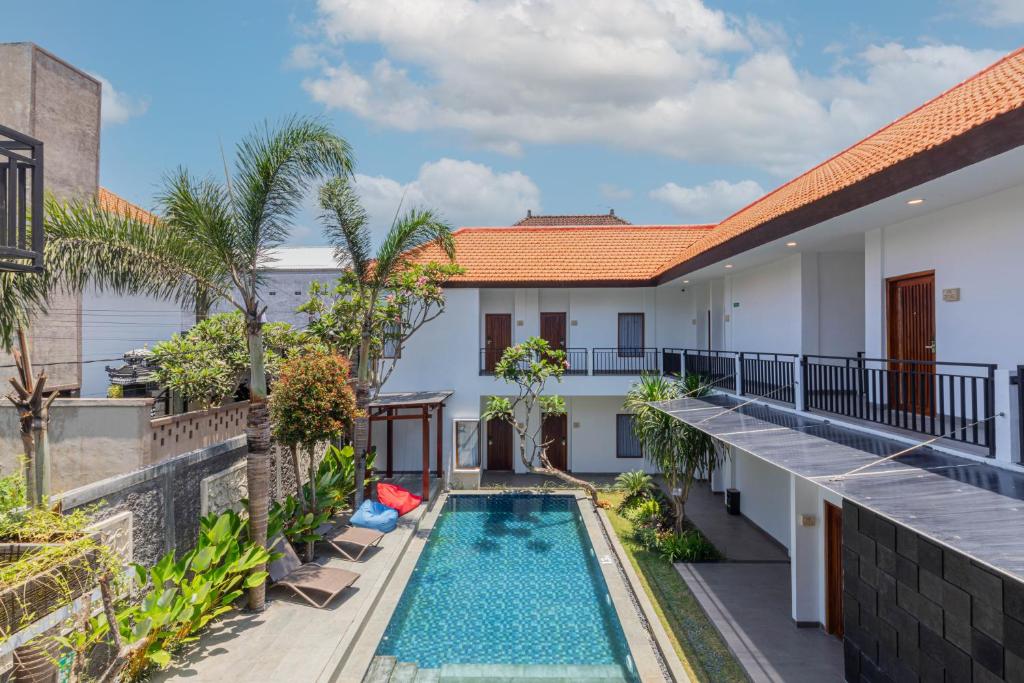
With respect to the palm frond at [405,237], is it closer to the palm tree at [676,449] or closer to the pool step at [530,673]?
the palm tree at [676,449]

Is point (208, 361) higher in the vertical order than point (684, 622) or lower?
higher

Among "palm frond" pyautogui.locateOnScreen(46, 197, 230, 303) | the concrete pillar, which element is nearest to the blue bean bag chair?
"palm frond" pyautogui.locateOnScreen(46, 197, 230, 303)

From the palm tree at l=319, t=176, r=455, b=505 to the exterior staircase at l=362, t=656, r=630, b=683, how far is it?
6845mm

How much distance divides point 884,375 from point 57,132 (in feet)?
65.2

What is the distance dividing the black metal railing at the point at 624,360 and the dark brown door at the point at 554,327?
1.44 m

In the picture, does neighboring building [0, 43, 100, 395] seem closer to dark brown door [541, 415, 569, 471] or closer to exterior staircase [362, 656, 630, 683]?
exterior staircase [362, 656, 630, 683]

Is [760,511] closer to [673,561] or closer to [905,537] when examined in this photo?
[673,561]

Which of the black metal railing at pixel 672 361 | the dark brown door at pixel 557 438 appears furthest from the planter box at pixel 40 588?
the dark brown door at pixel 557 438

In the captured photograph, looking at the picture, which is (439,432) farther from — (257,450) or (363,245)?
(257,450)

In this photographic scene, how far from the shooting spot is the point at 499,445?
2169 cm

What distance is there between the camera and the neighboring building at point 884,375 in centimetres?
591

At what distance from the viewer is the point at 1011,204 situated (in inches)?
302

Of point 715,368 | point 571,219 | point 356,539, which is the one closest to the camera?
point 356,539

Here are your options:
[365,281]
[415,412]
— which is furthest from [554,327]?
[365,281]
